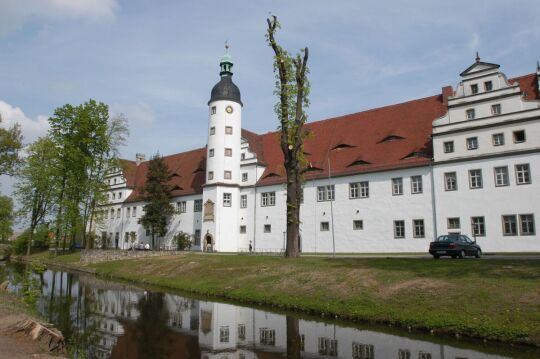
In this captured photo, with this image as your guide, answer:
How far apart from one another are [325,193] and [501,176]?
45.0 ft

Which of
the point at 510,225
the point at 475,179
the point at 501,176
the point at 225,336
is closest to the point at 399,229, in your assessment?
the point at 475,179

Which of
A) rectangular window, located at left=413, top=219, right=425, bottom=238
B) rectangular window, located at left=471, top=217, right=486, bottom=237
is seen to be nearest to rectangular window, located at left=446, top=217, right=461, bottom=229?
rectangular window, located at left=471, top=217, right=486, bottom=237

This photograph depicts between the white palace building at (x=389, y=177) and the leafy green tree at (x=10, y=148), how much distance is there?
17.3 metres

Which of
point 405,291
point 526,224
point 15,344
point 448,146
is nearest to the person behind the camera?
point 15,344

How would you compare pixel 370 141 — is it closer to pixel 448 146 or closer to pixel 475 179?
pixel 448 146

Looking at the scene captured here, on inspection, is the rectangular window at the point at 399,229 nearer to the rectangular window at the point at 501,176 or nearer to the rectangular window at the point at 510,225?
the rectangular window at the point at 510,225

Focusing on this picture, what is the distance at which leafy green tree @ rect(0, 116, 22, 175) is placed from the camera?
1316 inches

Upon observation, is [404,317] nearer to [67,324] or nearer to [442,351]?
[442,351]

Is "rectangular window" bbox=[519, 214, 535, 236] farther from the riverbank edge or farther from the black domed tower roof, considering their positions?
the black domed tower roof

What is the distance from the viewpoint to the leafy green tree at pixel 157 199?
4788 cm

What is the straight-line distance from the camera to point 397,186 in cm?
3325

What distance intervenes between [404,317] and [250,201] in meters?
31.7

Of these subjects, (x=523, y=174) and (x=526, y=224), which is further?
(x=523, y=174)

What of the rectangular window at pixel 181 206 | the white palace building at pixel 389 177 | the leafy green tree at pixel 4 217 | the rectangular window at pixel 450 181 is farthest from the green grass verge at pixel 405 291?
the leafy green tree at pixel 4 217
